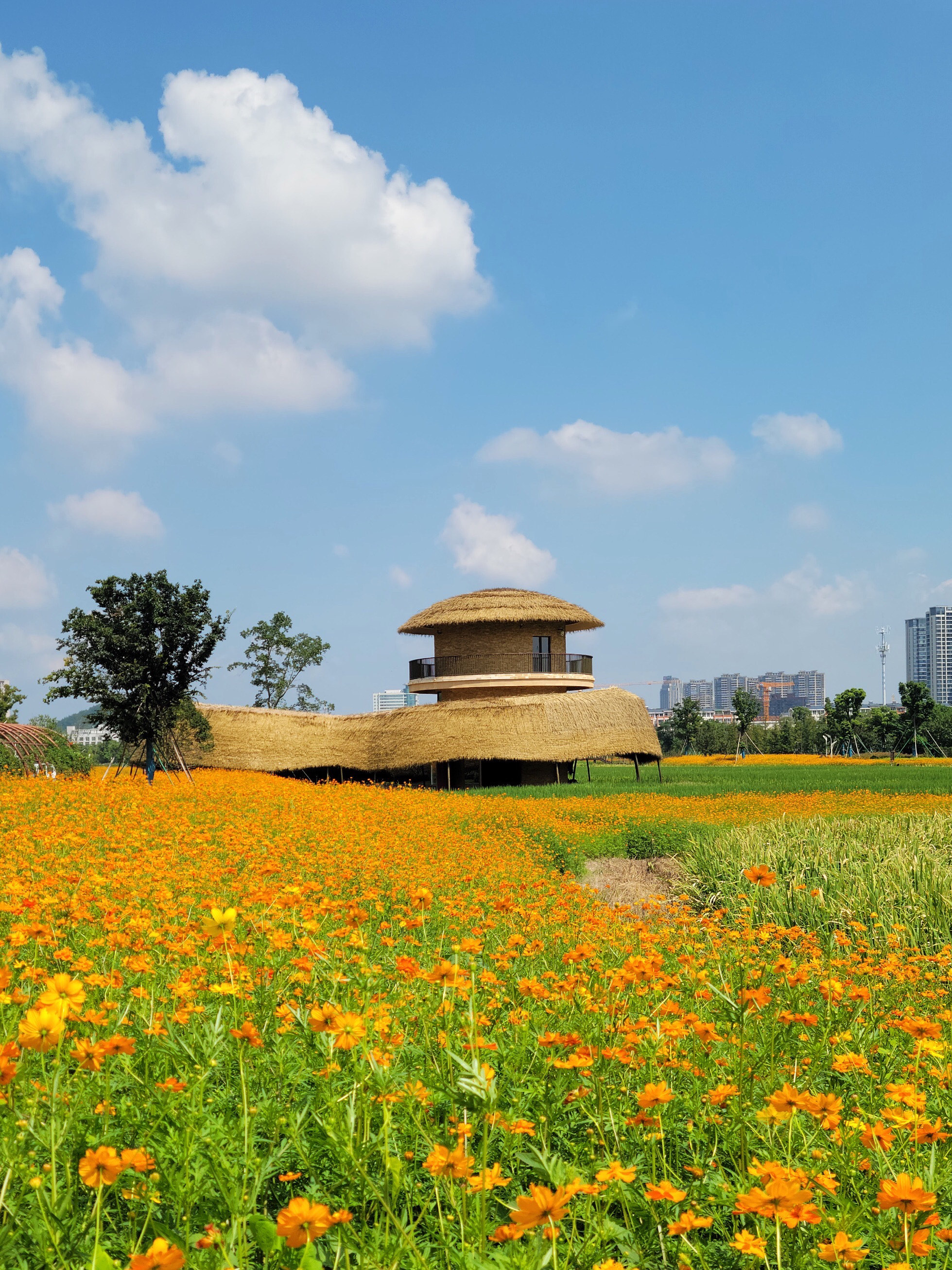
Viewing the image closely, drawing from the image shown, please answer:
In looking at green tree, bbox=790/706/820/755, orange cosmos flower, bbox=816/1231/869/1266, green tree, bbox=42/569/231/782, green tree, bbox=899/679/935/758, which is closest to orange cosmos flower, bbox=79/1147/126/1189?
orange cosmos flower, bbox=816/1231/869/1266

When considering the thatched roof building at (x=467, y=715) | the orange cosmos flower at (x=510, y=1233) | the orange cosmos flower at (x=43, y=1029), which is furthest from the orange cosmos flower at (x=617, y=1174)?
the thatched roof building at (x=467, y=715)

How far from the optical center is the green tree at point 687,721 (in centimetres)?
8138

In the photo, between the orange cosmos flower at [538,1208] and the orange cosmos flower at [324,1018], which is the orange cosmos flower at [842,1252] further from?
the orange cosmos flower at [324,1018]

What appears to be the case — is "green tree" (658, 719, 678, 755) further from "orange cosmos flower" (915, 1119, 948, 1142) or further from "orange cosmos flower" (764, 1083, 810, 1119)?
"orange cosmos flower" (764, 1083, 810, 1119)

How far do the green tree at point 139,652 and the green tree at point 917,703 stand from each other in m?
49.5

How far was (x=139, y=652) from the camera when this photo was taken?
2291cm

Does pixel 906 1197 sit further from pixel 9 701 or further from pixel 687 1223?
pixel 9 701

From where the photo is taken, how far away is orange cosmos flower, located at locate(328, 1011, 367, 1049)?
7.30 ft

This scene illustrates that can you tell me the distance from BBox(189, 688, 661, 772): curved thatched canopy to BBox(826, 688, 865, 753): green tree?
35.0 metres

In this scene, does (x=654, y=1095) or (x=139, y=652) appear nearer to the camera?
(x=654, y=1095)

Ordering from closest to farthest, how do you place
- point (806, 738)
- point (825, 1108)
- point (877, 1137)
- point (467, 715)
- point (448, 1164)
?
point (448, 1164) < point (825, 1108) < point (877, 1137) < point (467, 715) < point (806, 738)

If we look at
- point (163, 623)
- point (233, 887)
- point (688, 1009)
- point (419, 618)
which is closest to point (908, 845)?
point (688, 1009)

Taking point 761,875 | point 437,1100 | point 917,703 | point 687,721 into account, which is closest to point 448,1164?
point 437,1100

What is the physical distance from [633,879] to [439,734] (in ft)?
64.9
